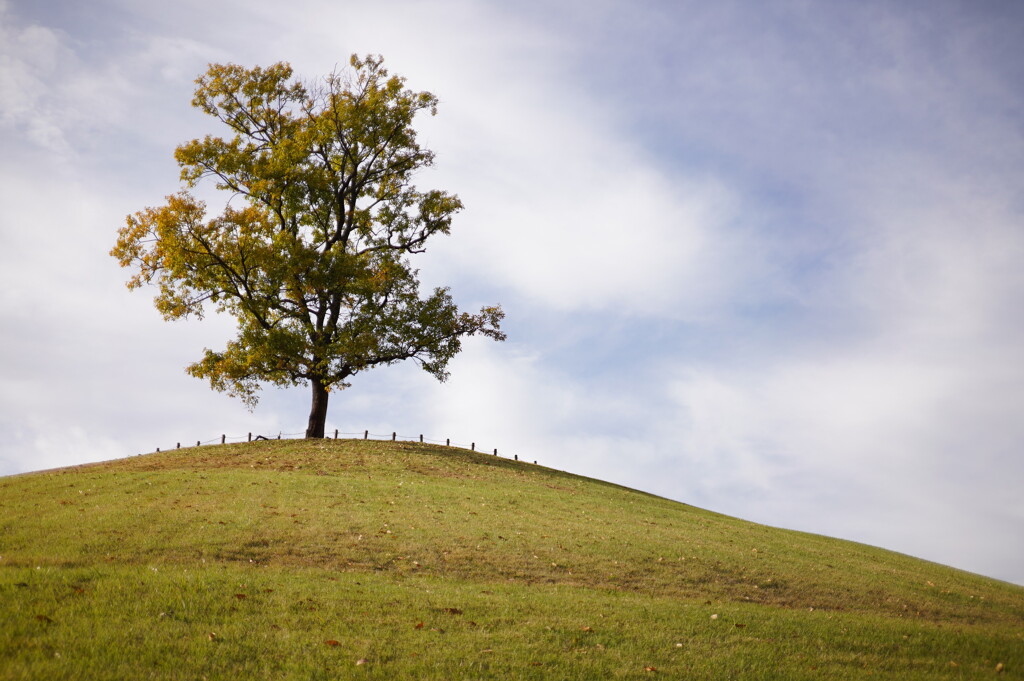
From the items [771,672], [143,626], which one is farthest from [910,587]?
[143,626]

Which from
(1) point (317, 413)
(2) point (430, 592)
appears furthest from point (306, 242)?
(2) point (430, 592)

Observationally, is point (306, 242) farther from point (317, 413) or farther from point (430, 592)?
point (430, 592)

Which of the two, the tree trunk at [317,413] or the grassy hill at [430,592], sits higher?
the tree trunk at [317,413]

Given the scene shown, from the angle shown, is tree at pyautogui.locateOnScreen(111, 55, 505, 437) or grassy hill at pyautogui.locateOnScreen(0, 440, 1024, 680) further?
tree at pyautogui.locateOnScreen(111, 55, 505, 437)

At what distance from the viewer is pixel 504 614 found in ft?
42.0

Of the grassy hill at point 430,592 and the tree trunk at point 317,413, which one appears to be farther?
the tree trunk at point 317,413

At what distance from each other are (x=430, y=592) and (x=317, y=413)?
26342 mm

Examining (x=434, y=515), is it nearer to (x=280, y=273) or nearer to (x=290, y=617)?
(x=290, y=617)

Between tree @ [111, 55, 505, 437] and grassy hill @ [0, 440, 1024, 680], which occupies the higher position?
tree @ [111, 55, 505, 437]

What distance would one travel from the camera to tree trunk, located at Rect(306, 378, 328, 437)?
1495 inches

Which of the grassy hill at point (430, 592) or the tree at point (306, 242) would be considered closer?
the grassy hill at point (430, 592)

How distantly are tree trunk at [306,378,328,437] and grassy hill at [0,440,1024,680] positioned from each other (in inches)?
406

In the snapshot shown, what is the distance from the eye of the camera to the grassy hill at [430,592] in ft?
34.3

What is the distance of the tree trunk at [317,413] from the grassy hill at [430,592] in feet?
33.8
